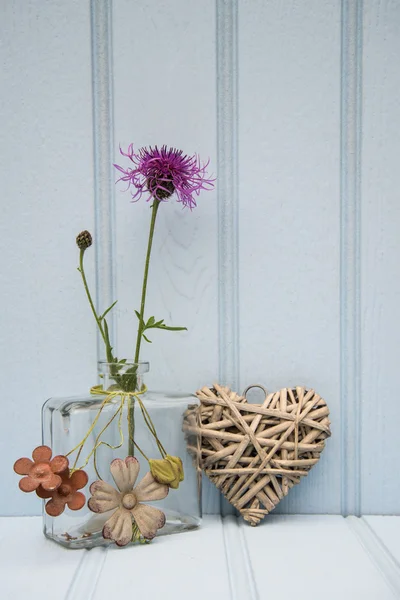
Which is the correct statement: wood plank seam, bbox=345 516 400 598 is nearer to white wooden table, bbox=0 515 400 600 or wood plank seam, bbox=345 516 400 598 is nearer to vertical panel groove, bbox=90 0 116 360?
white wooden table, bbox=0 515 400 600

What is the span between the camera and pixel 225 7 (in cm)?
78

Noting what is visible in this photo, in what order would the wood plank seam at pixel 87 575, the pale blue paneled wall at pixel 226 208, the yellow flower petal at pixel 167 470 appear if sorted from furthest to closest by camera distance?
the pale blue paneled wall at pixel 226 208 < the yellow flower petal at pixel 167 470 < the wood plank seam at pixel 87 575

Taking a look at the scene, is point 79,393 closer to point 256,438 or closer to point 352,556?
point 256,438


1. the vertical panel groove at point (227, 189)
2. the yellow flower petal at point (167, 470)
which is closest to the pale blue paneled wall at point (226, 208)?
the vertical panel groove at point (227, 189)

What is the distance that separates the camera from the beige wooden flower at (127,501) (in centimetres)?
64

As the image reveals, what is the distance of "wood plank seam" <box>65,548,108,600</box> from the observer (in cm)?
56

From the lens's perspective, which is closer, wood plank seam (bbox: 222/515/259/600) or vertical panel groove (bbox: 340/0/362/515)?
wood plank seam (bbox: 222/515/259/600)

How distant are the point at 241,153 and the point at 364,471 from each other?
43 cm

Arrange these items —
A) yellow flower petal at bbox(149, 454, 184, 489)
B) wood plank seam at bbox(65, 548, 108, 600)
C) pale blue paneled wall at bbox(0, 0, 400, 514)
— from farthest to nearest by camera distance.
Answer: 1. pale blue paneled wall at bbox(0, 0, 400, 514)
2. yellow flower petal at bbox(149, 454, 184, 489)
3. wood plank seam at bbox(65, 548, 108, 600)

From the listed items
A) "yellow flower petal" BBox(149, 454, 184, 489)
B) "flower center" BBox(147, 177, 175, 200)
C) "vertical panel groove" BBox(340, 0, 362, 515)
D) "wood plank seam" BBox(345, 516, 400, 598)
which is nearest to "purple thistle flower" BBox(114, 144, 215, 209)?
"flower center" BBox(147, 177, 175, 200)

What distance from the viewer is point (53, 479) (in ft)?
2.04

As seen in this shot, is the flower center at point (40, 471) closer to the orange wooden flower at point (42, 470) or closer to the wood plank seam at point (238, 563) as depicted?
the orange wooden flower at point (42, 470)

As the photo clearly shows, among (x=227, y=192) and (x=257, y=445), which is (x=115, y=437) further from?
(x=227, y=192)

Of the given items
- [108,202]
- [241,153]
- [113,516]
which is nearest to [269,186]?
[241,153]
